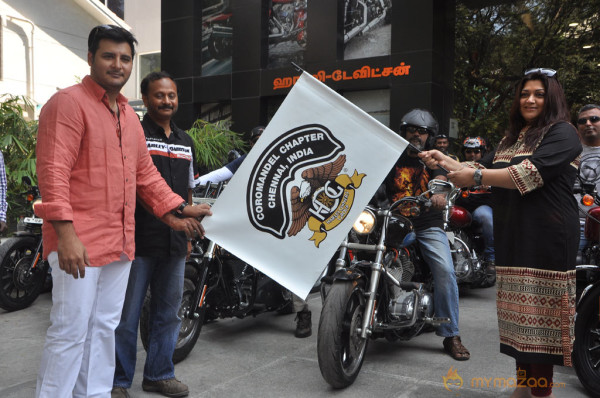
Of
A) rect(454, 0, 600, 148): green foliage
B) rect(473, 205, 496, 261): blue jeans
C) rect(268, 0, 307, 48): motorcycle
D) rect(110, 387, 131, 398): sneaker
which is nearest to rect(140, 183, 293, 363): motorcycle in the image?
rect(110, 387, 131, 398): sneaker

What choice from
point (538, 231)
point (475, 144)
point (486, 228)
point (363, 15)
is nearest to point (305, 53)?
point (363, 15)

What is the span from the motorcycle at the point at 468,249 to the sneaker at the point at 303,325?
2.03m

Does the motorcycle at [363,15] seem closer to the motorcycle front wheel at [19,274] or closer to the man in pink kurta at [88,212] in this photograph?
the motorcycle front wheel at [19,274]

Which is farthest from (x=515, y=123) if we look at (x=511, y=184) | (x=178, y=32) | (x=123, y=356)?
(x=178, y=32)

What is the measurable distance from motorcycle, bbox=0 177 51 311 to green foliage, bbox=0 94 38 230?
69.8 inches

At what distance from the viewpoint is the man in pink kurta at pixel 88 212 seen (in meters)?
2.44

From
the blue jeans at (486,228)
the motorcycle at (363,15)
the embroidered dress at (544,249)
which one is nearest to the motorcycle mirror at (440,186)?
the embroidered dress at (544,249)

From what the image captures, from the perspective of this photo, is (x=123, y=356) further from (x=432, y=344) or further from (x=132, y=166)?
(x=432, y=344)

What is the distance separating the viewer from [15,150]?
838 centimetres

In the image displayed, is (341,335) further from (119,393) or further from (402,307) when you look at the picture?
(119,393)

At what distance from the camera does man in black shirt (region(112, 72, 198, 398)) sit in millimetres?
3359

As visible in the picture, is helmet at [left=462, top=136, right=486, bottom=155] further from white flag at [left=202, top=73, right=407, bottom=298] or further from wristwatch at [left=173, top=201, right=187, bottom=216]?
wristwatch at [left=173, top=201, right=187, bottom=216]

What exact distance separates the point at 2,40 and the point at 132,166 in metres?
17.6

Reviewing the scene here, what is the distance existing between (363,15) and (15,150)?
7.18 m
